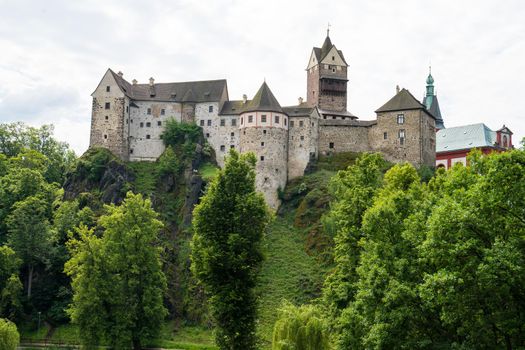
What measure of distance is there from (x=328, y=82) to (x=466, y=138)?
73.4 ft

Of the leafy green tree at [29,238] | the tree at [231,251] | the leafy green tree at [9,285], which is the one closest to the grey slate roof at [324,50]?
the leafy green tree at [29,238]

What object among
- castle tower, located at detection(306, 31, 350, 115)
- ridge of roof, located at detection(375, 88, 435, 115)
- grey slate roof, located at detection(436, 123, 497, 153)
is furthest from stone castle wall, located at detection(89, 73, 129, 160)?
grey slate roof, located at detection(436, 123, 497, 153)

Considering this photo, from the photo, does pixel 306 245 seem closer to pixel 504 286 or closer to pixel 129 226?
pixel 129 226

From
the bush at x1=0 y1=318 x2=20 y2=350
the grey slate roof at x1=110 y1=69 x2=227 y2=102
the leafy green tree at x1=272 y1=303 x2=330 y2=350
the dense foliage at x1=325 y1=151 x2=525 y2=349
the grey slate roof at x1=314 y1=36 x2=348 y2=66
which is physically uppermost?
the grey slate roof at x1=314 y1=36 x2=348 y2=66

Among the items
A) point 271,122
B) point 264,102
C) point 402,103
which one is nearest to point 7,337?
point 271,122

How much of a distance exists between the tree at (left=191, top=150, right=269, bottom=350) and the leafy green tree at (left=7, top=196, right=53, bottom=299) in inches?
1350

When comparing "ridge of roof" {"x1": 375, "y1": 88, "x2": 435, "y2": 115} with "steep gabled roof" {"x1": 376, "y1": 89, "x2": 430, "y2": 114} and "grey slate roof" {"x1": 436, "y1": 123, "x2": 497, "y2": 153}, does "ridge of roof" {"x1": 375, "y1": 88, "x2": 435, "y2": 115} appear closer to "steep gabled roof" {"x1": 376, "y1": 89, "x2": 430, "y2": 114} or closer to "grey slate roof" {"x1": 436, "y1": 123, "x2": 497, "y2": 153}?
"steep gabled roof" {"x1": 376, "y1": 89, "x2": 430, "y2": 114}

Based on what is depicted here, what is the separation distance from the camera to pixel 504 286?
86.1 ft

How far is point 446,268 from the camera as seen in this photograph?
93.4ft

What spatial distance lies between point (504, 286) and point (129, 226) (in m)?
37.7

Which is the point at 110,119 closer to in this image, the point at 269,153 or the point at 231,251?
the point at 269,153

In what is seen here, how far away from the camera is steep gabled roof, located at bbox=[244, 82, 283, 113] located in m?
81.0

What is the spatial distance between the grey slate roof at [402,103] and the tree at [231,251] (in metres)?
43.7

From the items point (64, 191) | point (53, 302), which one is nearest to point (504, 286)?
point (53, 302)
